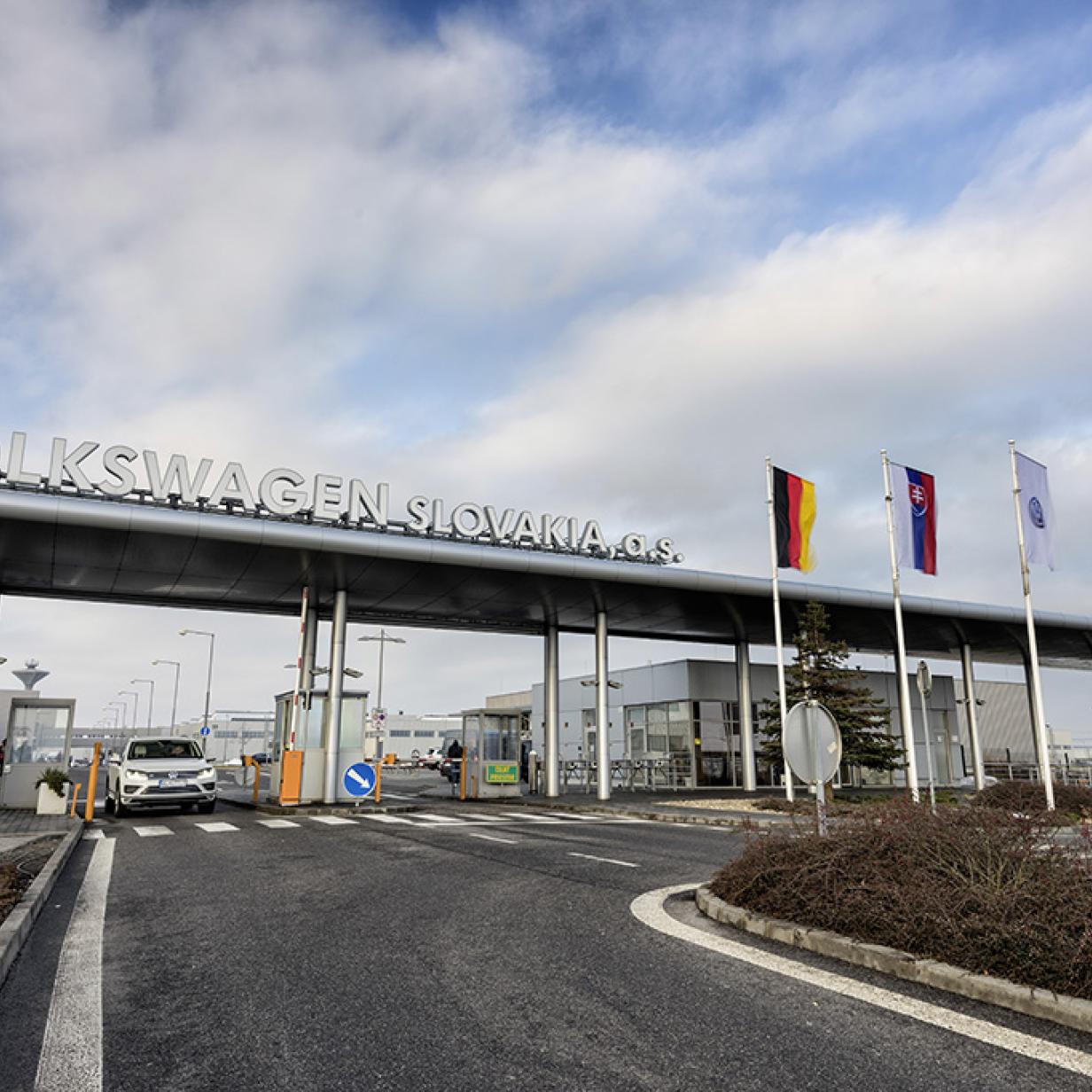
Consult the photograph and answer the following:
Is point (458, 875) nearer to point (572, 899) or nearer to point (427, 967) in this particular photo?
point (572, 899)

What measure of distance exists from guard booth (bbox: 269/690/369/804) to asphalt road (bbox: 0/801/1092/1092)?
1453cm

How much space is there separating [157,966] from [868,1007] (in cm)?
470

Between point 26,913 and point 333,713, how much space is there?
17.2 m

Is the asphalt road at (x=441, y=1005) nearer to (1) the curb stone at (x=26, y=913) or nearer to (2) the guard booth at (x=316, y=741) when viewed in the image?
(1) the curb stone at (x=26, y=913)

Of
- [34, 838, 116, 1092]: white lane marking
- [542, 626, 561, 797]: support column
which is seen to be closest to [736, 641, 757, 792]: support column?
[542, 626, 561, 797]: support column

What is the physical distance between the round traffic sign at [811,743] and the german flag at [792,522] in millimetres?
15639

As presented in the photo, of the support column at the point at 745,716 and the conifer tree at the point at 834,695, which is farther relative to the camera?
the support column at the point at 745,716

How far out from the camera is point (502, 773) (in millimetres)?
29750

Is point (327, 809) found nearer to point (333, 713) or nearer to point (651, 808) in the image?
point (333, 713)

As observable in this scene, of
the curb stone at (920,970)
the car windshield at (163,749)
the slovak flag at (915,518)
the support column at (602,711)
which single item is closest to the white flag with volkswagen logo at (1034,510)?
the slovak flag at (915,518)

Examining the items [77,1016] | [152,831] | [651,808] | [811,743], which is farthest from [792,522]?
[77,1016]

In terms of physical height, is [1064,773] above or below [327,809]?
above

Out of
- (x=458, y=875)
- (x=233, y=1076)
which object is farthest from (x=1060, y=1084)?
(x=458, y=875)

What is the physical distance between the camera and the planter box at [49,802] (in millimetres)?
21375
